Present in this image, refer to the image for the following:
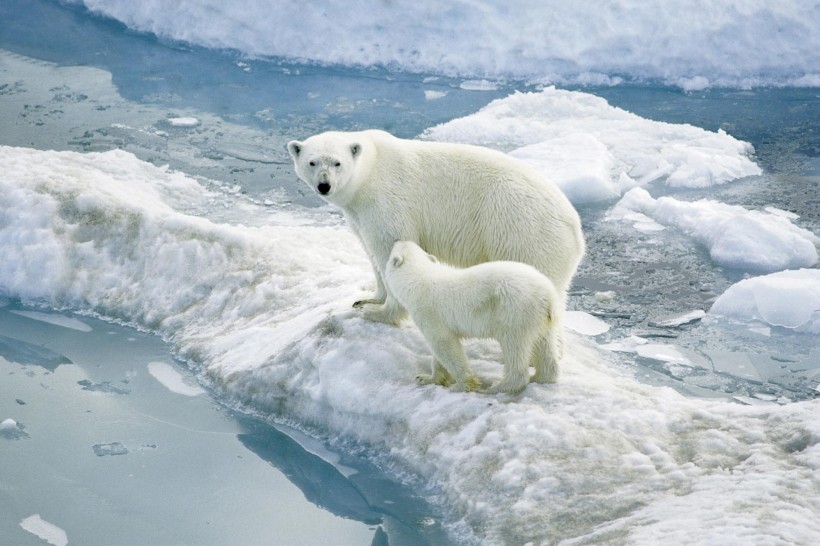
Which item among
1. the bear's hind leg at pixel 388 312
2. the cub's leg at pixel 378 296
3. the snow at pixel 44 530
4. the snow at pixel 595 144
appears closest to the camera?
the snow at pixel 44 530

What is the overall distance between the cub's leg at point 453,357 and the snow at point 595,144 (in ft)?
13.7

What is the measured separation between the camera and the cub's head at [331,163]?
4.55m

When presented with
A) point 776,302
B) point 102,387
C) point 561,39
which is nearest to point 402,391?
point 102,387

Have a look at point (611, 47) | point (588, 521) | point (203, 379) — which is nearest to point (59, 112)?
point (203, 379)

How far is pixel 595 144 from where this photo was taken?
9.22m

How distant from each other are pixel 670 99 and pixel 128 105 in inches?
265

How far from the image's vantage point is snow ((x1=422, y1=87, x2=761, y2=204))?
8.57m

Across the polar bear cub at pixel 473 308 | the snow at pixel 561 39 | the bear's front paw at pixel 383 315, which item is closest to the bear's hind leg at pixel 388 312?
the bear's front paw at pixel 383 315

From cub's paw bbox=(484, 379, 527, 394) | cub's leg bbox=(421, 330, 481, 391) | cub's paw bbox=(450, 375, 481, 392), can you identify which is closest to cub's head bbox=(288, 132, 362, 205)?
cub's leg bbox=(421, 330, 481, 391)

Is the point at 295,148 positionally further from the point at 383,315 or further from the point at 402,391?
the point at 402,391

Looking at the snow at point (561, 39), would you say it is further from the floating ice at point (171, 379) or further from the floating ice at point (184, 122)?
the floating ice at point (171, 379)

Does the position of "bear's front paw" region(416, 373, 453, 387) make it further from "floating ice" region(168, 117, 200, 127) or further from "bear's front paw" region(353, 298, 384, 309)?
"floating ice" region(168, 117, 200, 127)

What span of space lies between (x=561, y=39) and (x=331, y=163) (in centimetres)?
856

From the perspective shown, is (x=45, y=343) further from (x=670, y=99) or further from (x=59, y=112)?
(x=670, y=99)
